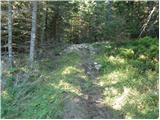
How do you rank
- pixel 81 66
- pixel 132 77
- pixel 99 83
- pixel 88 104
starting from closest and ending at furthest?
1. pixel 88 104
2. pixel 132 77
3. pixel 99 83
4. pixel 81 66

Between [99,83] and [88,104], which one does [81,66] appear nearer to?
[99,83]

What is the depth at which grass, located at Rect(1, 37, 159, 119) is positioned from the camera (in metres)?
10.8

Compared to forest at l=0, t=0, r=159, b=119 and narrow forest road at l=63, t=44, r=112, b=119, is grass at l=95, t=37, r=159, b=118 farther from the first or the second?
narrow forest road at l=63, t=44, r=112, b=119

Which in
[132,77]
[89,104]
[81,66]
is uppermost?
[132,77]

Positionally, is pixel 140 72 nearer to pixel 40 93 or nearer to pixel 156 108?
pixel 156 108

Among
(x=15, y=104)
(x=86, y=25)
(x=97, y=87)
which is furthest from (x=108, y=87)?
(x=86, y=25)

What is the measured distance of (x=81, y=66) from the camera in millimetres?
15242

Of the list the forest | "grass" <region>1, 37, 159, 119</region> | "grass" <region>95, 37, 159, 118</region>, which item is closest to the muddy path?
the forest

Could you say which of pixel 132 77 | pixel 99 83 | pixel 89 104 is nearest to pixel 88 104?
pixel 89 104

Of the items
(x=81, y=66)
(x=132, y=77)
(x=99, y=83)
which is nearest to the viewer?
(x=132, y=77)

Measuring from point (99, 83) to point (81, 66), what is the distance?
7.90ft

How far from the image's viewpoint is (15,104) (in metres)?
12.2

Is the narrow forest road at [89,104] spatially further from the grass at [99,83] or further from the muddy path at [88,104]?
the grass at [99,83]

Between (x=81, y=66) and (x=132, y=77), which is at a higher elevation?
(x=132, y=77)
